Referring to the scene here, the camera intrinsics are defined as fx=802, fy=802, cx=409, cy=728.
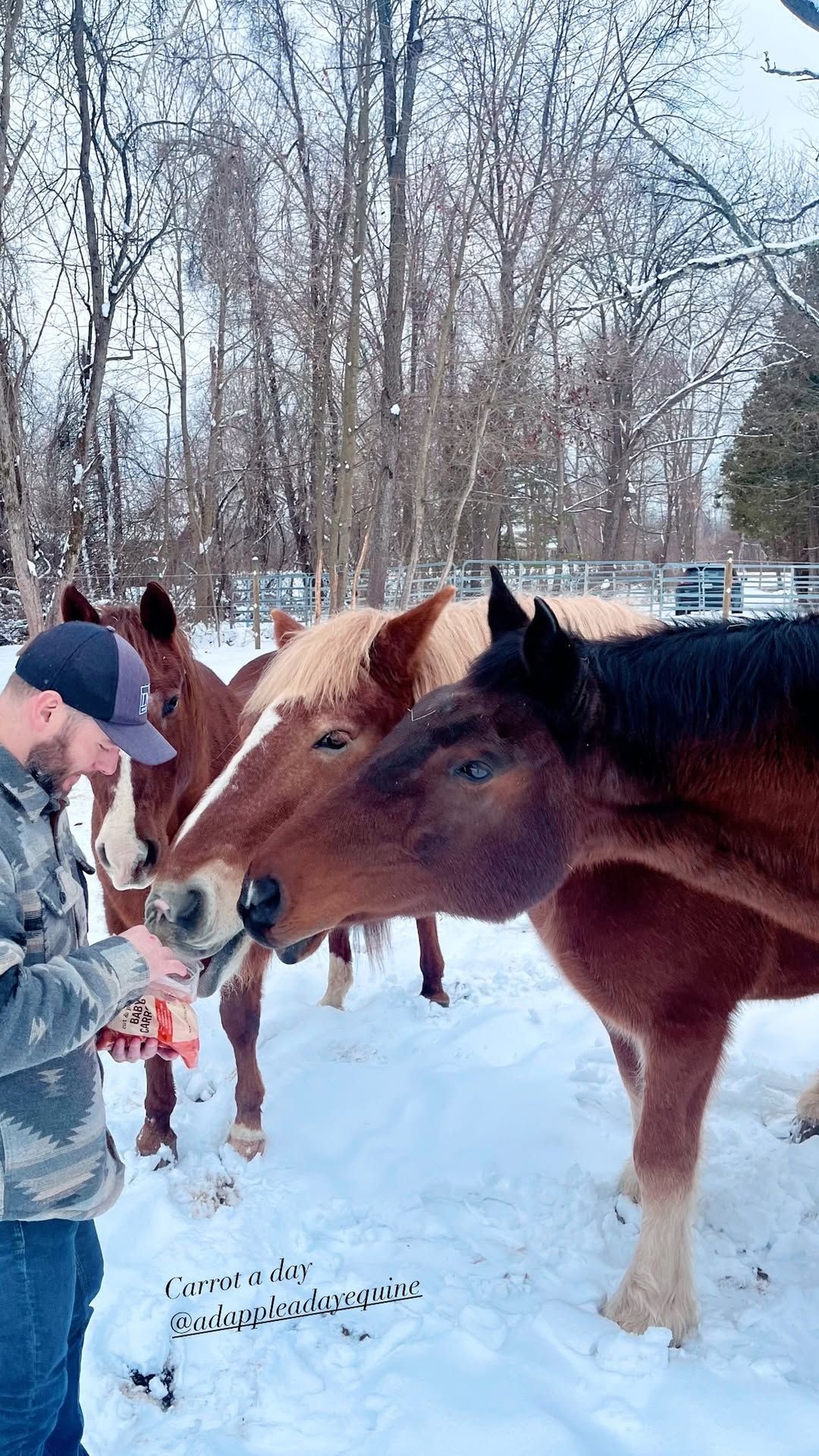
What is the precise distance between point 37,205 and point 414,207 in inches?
178

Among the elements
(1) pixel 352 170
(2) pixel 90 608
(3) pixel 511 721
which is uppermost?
(1) pixel 352 170

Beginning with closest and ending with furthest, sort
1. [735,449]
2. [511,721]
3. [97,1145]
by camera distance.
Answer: [97,1145] < [511,721] < [735,449]

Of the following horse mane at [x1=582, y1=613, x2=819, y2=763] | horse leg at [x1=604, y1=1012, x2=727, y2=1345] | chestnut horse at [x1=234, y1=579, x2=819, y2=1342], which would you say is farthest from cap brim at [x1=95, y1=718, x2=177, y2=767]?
horse leg at [x1=604, y1=1012, x2=727, y2=1345]

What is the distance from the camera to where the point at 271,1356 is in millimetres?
2287

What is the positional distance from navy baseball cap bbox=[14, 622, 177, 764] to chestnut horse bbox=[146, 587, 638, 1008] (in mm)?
639

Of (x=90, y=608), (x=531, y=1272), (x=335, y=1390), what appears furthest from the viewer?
(x=90, y=608)

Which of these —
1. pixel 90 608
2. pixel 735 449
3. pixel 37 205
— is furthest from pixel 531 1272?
pixel 735 449

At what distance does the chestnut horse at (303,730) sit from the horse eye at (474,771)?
50 cm

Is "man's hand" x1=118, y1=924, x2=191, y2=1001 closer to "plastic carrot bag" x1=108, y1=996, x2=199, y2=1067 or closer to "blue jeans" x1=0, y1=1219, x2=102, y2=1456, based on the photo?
"plastic carrot bag" x1=108, y1=996, x2=199, y2=1067

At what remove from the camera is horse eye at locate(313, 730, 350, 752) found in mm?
2473

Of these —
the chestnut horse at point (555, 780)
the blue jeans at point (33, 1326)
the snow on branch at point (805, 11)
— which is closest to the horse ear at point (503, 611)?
the chestnut horse at point (555, 780)

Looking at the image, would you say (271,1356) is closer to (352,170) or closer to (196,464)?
(352,170)

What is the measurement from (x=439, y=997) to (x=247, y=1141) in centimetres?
158

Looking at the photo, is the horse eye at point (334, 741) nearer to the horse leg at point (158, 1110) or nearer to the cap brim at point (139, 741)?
the cap brim at point (139, 741)
